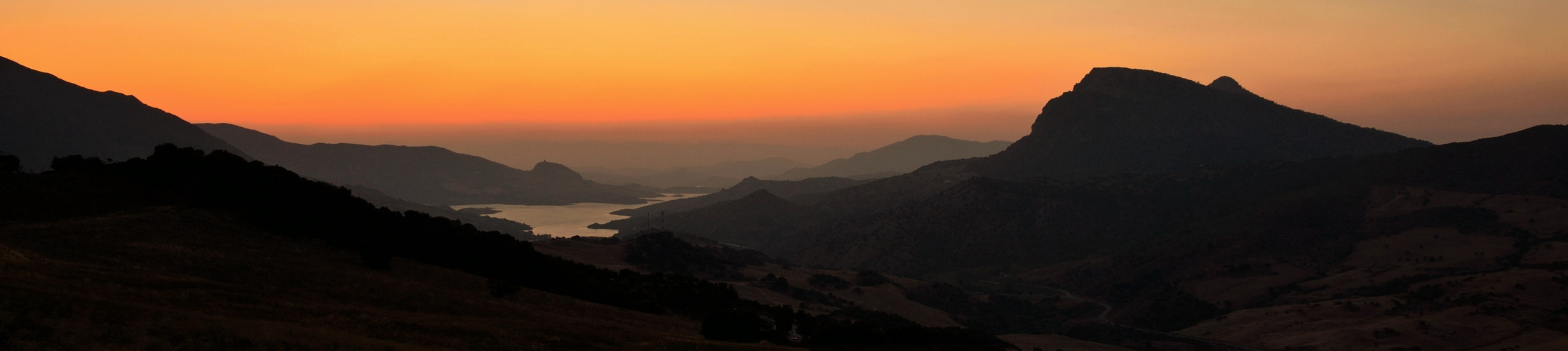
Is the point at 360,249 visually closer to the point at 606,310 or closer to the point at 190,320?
the point at 606,310

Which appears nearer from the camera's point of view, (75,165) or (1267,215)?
(75,165)

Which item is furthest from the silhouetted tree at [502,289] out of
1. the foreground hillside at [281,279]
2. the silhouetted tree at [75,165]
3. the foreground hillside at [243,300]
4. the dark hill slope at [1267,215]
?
the dark hill slope at [1267,215]

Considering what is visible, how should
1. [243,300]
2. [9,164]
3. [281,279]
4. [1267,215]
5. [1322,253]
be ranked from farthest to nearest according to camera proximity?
1. [1267,215]
2. [1322,253]
3. [9,164]
4. [281,279]
5. [243,300]

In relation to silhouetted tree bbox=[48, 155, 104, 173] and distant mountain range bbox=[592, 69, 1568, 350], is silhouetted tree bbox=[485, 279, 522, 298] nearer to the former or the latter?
silhouetted tree bbox=[48, 155, 104, 173]

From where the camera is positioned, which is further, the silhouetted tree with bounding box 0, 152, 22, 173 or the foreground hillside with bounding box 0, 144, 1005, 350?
the silhouetted tree with bounding box 0, 152, 22, 173

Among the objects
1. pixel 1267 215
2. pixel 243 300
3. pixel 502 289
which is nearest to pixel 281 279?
pixel 243 300

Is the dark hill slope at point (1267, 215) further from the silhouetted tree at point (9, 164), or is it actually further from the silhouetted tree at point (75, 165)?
the silhouetted tree at point (9, 164)

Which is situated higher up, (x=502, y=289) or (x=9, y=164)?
(x=9, y=164)

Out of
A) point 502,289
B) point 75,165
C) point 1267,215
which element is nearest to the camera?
point 502,289

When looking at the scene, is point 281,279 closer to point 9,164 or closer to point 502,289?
point 502,289

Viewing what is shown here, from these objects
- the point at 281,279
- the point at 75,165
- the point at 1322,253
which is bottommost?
the point at 1322,253

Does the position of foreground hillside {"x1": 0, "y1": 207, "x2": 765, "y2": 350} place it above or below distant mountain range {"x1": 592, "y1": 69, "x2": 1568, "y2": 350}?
above

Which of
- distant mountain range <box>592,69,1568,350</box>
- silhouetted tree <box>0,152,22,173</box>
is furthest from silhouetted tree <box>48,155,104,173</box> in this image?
distant mountain range <box>592,69,1568,350</box>
